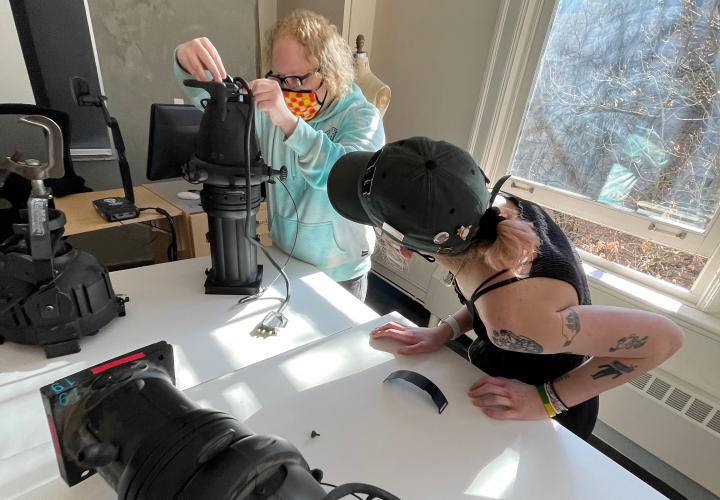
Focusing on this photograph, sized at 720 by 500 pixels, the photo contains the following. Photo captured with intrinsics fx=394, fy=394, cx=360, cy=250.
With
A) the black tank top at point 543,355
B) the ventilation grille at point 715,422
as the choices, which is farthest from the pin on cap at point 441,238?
the ventilation grille at point 715,422

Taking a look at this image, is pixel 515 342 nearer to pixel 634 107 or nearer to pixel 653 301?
pixel 653 301

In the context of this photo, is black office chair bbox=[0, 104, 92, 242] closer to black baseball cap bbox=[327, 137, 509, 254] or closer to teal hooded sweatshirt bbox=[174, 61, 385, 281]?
teal hooded sweatshirt bbox=[174, 61, 385, 281]

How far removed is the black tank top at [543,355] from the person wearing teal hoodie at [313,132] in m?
0.41

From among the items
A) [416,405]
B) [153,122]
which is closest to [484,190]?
[416,405]

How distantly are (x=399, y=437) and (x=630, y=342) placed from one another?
1.37 ft

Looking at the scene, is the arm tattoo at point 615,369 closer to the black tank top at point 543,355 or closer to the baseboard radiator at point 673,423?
the black tank top at point 543,355

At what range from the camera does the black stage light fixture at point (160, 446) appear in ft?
1.05

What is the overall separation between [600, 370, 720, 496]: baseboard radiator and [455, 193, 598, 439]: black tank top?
2.56ft

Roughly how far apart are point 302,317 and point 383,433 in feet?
1.26

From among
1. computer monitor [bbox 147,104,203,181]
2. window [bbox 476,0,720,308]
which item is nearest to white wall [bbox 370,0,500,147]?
window [bbox 476,0,720,308]

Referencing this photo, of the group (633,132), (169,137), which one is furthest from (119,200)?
(633,132)

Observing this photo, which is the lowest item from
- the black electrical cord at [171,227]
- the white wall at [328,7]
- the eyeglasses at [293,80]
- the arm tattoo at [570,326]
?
the black electrical cord at [171,227]

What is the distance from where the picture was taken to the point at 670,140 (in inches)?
57.9

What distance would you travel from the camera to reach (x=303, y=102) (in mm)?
1058
